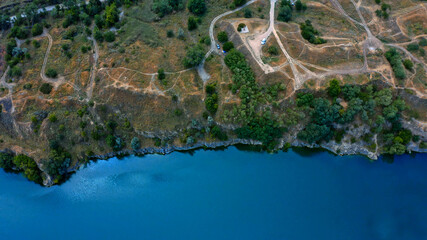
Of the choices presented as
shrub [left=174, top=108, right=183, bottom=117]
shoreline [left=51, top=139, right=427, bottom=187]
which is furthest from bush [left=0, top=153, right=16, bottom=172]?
shrub [left=174, top=108, right=183, bottom=117]

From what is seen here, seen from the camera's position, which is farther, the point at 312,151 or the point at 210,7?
the point at 210,7

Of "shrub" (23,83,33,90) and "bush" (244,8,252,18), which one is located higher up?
"bush" (244,8,252,18)

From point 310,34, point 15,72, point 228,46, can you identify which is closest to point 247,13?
point 228,46

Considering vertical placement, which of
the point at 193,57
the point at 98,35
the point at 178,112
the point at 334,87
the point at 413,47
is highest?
the point at 98,35

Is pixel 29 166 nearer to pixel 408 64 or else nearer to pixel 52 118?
pixel 52 118

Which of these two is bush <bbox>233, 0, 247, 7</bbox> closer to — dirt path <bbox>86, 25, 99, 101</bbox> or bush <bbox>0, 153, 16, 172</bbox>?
dirt path <bbox>86, 25, 99, 101</bbox>

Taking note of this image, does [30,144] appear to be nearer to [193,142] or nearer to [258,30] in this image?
[193,142]

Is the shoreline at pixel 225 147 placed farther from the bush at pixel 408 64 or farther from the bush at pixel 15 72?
the bush at pixel 15 72

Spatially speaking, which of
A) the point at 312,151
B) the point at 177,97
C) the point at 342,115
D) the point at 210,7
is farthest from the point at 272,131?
the point at 210,7
